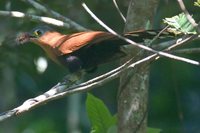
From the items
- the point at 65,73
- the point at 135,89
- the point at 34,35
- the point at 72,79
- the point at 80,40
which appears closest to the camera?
the point at 135,89

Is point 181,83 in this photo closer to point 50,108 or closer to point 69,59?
point 50,108

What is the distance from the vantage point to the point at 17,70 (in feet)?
18.0

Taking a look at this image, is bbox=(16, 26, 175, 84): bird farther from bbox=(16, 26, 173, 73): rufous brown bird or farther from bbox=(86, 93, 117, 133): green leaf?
bbox=(86, 93, 117, 133): green leaf

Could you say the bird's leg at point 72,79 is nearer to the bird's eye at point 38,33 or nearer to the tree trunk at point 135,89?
the tree trunk at point 135,89

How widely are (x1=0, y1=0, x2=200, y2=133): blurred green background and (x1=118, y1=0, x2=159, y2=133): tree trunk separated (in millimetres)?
1312

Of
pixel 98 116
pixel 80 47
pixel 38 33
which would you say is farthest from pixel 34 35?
pixel 98 116

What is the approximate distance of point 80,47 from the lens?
4.07 m

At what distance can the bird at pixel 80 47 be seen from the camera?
380 cm

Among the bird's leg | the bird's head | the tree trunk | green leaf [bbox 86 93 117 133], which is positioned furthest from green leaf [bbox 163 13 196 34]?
the bird's head

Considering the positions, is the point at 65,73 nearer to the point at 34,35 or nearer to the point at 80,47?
the point at 34,35

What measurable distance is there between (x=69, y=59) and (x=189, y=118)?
214 centimetres

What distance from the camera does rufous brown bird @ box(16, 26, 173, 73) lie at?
3.81 metres

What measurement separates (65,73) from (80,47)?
2012mm

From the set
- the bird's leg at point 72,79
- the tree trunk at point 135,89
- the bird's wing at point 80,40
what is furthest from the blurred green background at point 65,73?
the tree trunk at point 135,89
